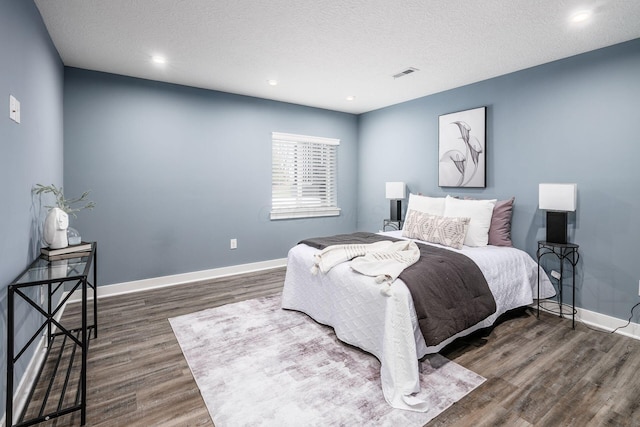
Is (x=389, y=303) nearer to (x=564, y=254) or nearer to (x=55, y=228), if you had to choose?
(x=564, y=254)

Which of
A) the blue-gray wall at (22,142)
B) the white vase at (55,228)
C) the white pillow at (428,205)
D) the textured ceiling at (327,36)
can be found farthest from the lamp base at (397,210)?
the blue-gray wall at (22,142)

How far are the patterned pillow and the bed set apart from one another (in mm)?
81

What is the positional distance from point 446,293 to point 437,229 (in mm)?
1188

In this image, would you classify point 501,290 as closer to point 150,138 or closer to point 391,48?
point 391,48

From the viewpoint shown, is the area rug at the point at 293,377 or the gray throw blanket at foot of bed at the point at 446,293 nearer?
the area rug at the point at 293,377

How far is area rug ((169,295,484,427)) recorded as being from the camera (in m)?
1.71

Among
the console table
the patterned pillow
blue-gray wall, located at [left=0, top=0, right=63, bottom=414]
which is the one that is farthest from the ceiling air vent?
the console table

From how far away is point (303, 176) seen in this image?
5.07 meters

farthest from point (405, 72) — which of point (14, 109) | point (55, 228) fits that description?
point (55, 228)

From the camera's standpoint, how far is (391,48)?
2893 mm

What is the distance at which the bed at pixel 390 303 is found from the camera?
1903 mm

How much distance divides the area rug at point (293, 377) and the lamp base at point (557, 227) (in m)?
Result: 1.69

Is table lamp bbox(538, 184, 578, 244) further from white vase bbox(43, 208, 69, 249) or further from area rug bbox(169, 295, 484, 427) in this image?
white vase bbox(43, 208, 69, 249)

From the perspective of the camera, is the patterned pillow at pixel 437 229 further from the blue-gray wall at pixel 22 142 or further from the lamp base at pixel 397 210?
the blue-gray wall at pixel 22 142
